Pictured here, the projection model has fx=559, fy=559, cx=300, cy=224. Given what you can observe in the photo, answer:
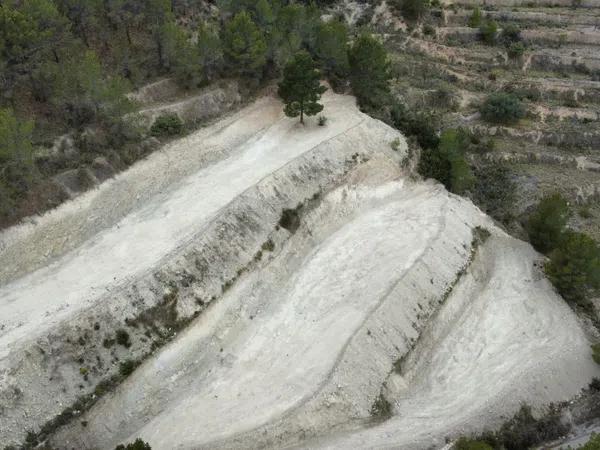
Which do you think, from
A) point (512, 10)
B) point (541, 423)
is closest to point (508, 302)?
point (541, 423)

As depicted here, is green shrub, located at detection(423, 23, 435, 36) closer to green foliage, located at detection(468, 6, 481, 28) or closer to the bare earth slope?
green foliage, located at detection(468, 6, 481, 28)

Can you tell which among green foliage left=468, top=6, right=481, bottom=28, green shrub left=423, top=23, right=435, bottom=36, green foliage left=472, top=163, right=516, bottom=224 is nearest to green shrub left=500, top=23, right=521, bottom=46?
green foliage left=468, top=6, right=481, bottom=28

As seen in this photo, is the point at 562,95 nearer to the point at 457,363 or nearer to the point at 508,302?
the point at 508,302

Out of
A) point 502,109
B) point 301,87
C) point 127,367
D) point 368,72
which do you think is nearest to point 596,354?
point 127,367

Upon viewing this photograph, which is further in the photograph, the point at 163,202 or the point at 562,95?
the point at 562,95

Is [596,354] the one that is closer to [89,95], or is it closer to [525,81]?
[89,95]
